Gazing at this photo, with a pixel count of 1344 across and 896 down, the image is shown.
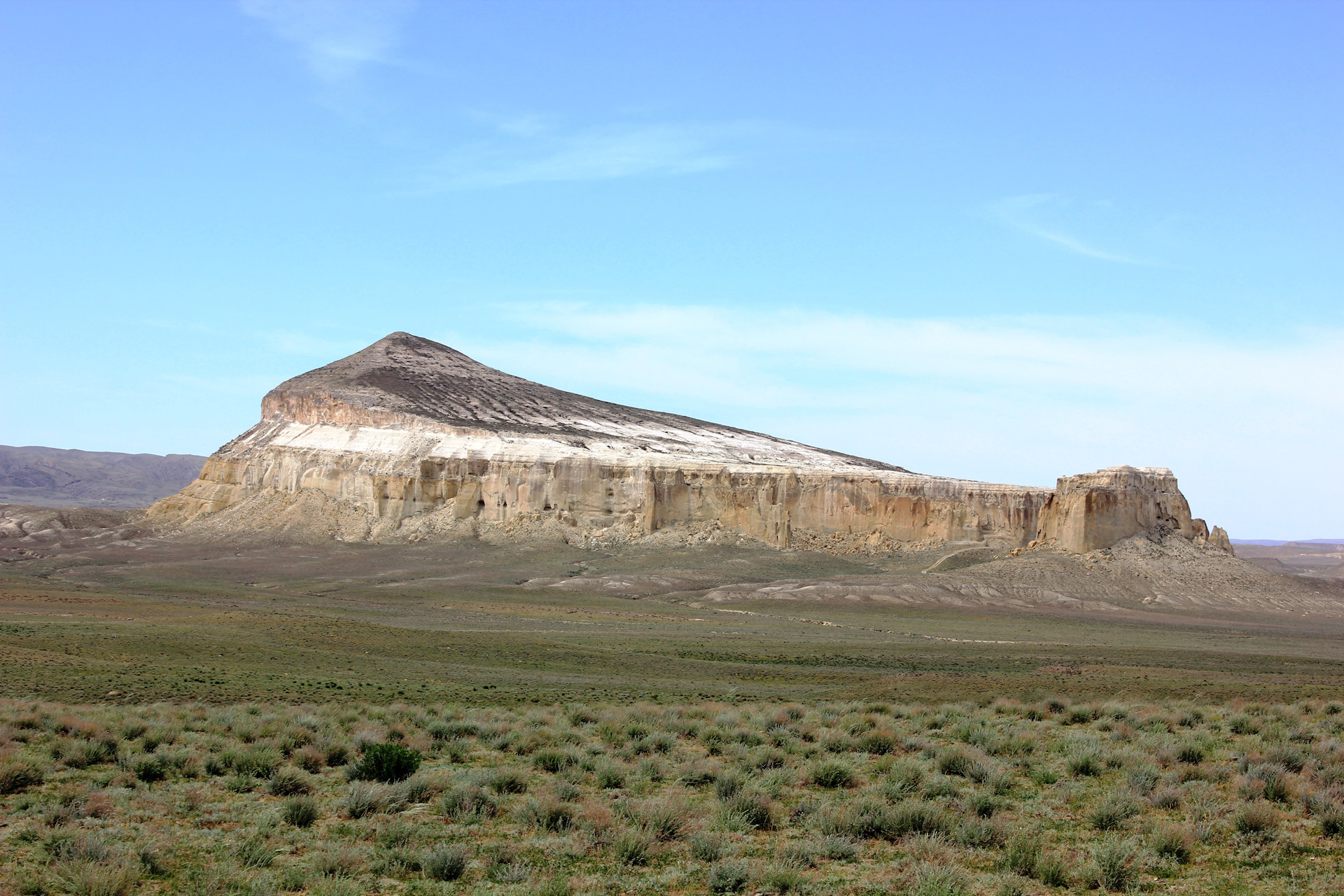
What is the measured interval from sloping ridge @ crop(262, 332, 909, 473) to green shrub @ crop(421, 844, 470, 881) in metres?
75.2

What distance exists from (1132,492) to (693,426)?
48.9 metres

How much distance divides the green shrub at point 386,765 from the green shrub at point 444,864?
3325mm

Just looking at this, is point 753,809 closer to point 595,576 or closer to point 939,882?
point 939,882

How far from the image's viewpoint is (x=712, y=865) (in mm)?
9633

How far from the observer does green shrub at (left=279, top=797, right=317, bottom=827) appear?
11.2 m

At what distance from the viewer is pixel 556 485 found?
76.9 metres

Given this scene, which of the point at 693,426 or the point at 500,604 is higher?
the point at 693,426

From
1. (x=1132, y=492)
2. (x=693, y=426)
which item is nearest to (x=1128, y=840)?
(x=1132, y=492)

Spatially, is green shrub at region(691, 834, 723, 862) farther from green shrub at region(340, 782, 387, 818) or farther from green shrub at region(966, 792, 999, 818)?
green shrub at region(340, 782, 387, 818)

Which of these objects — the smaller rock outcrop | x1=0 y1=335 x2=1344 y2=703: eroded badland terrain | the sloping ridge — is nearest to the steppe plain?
x1=0 y1=335 x2=1344 y2=703: eroded badland terrain

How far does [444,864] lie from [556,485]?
222 feet

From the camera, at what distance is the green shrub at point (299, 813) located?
1116 centimetres

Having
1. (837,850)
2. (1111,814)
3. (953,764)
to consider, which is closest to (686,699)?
(953,764)

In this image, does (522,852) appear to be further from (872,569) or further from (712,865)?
(872,569)
